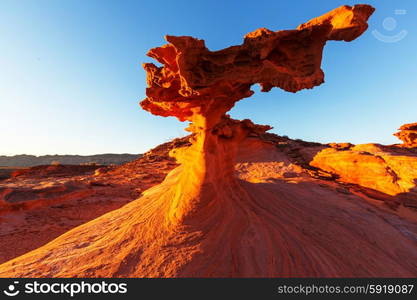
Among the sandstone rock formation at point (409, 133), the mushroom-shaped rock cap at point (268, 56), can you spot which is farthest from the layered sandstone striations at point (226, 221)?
the sandstone rock formation at point (409, 133)

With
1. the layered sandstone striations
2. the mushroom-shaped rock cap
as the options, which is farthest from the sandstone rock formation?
the mushroom-shaped rock cap

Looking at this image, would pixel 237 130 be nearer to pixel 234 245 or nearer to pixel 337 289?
pixel 234 245

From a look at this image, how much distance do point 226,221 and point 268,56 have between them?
116 inches

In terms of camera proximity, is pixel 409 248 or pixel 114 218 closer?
pixel 409 248

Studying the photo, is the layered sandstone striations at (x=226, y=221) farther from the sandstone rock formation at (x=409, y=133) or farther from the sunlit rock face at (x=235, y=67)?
the sandstone rock formation at (x=409, y=133)

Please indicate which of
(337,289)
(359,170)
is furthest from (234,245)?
(359,170)

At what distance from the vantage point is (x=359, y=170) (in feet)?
24.5

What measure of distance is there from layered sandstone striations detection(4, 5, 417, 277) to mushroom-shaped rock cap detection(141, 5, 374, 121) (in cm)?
1

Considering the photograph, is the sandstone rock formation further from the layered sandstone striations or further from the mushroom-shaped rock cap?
the mushroom-shaped rock cap

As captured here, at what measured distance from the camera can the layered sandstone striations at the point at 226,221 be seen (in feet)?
8.36

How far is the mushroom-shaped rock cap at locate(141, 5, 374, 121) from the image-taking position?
2.57 m

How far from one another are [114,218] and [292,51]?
16.2 feet

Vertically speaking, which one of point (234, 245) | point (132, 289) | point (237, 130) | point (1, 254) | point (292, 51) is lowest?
point (1, 254)

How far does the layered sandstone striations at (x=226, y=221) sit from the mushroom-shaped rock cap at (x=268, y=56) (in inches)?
0.6
